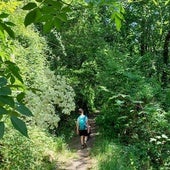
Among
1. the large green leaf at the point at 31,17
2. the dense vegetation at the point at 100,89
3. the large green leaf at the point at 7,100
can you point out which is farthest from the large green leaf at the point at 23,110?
the dense vegetation at the point at 100,89

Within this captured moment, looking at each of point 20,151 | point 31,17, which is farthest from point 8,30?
point 20,151

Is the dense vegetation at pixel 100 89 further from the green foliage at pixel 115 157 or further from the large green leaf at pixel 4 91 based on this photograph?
the large green leaf at pixel 4 91

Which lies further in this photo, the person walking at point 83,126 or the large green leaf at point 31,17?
the person walking at point 83,126

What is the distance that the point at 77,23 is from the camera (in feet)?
56.6

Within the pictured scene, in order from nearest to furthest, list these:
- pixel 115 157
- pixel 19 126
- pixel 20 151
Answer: pixel 19 126, pixel 20 151, pixel 115 157

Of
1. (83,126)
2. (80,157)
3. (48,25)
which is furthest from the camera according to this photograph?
(83,126)

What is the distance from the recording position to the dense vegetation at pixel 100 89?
991 cm

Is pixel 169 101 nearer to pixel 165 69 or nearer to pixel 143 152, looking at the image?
pixel 143 152

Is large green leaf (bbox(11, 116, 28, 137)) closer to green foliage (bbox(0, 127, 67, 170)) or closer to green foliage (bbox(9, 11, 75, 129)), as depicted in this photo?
green foliage (bbox(0, 127, 67, 170))

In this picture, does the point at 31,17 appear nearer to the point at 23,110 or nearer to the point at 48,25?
the point at 48,25

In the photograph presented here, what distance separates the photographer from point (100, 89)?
1488 centimetres

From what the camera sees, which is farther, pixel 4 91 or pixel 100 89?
pixel 100 89

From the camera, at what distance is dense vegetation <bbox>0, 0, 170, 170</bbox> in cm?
991

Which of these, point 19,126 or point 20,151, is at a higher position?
point 19,126
